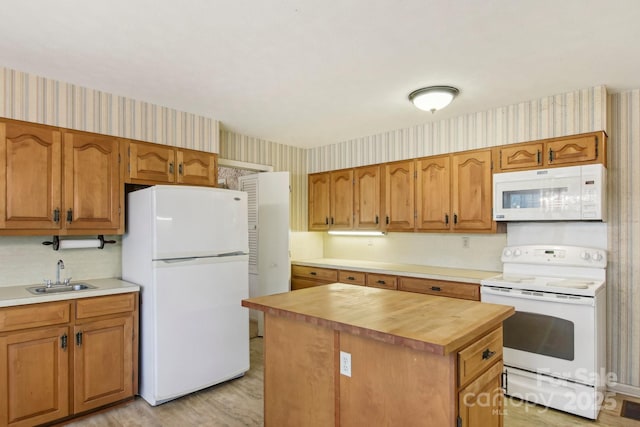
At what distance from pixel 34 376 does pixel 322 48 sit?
2.91 meters

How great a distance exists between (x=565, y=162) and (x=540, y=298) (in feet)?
3.82

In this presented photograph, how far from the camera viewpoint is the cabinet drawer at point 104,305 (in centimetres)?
262

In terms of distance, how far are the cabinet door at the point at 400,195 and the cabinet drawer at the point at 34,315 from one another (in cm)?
316

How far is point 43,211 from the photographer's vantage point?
2658mm

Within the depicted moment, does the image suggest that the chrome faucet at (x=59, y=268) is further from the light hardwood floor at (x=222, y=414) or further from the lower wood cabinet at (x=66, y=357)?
the light hardwood floor at (x=222, y=414)

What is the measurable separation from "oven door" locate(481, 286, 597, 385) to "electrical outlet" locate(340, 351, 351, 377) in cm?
181

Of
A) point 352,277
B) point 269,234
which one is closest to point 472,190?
point 352,277

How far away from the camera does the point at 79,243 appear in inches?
116

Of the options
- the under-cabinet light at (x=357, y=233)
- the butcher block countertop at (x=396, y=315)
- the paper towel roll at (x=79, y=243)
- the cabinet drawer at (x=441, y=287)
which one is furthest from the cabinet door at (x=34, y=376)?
the under-cabinet light at (x=357, y=233)

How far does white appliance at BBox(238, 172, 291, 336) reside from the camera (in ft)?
14.4

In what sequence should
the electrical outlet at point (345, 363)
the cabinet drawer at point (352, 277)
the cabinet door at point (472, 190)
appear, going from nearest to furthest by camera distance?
the electrical outlet at point (345, 363) < the cabinet door at point (472, 190) < the cabinet drawer at point (352, 277)

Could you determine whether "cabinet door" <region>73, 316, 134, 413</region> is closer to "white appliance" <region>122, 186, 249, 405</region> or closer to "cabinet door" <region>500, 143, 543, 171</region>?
"white appliance" <region>122, 186, 249, 405</region>

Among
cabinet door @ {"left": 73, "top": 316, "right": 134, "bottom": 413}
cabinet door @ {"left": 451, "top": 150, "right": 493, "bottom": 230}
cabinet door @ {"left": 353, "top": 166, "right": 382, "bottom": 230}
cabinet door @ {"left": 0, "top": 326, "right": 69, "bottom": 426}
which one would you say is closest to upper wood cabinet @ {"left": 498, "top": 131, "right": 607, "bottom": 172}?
cabinet door @ {"left": 451, "top": 150, "right": 493, "bottom": 230}

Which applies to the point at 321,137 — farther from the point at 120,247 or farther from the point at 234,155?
the point at 120,247
